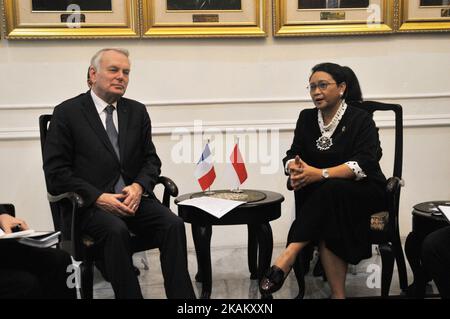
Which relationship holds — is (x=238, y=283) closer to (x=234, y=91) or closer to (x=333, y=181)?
(x=333, y=181)

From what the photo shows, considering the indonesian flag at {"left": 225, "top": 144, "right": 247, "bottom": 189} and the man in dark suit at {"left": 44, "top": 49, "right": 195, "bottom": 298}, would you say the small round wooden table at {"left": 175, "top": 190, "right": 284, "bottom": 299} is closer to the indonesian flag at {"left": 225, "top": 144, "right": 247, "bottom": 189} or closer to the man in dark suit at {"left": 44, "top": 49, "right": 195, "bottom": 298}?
the man in dark suit at {"left": 44, "top": 49, "right": 195, "bottom": 298}

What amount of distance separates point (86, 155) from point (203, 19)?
1.72m

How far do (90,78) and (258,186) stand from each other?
181 centimetres

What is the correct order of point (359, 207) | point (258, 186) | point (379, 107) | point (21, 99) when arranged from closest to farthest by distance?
point (359, 207)
point (379, 107)
point (21, 99)
point (258, 186)


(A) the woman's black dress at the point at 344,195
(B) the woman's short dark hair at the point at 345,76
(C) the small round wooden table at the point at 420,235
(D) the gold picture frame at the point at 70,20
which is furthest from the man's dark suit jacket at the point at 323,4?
(C) the small round wooden table at the point at 420,235

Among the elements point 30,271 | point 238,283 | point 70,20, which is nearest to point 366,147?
point 238,283

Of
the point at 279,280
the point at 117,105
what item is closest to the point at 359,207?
the point at 279,280

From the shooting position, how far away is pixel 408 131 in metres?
4.82

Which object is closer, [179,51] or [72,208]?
[72,208]

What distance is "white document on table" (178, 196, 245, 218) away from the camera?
10.9 ft

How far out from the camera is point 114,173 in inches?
135

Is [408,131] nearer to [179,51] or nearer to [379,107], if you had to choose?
[379,107]

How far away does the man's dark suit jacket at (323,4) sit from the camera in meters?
4.62
